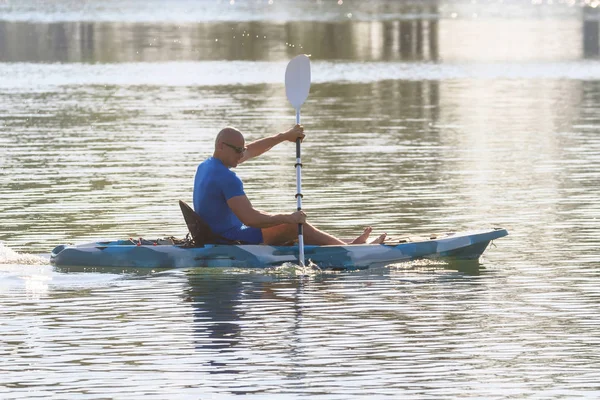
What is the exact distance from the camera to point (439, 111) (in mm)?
35438

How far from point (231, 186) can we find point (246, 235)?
0.65 metres

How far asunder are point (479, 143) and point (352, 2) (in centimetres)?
13331

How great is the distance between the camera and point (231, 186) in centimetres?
1482

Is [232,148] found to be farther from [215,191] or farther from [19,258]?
[19,258]

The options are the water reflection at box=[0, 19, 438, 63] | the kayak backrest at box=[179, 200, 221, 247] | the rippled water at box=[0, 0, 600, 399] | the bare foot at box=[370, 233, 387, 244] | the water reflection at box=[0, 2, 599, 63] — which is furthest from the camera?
the water reflection at box=[0, 19, 438, 63]

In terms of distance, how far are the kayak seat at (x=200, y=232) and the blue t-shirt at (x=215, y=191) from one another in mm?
63

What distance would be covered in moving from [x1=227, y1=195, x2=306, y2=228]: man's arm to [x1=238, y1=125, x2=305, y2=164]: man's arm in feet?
1.85

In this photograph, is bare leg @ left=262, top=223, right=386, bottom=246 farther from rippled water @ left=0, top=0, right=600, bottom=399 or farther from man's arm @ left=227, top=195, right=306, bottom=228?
rippled water @ left=0, top=0, right=600, bottom=399

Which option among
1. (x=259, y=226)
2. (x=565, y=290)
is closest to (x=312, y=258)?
(x=259, y=226)

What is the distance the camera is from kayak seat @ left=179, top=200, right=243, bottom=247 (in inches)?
587

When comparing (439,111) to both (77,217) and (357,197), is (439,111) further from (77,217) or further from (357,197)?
(77,217)

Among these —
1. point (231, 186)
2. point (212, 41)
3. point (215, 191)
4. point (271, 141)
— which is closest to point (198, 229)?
point (215, 191)

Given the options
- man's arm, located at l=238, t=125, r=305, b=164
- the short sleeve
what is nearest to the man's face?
the short sleeve

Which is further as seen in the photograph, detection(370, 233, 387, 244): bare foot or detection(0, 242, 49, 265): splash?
detection(0, 242, 49, 265): splash
